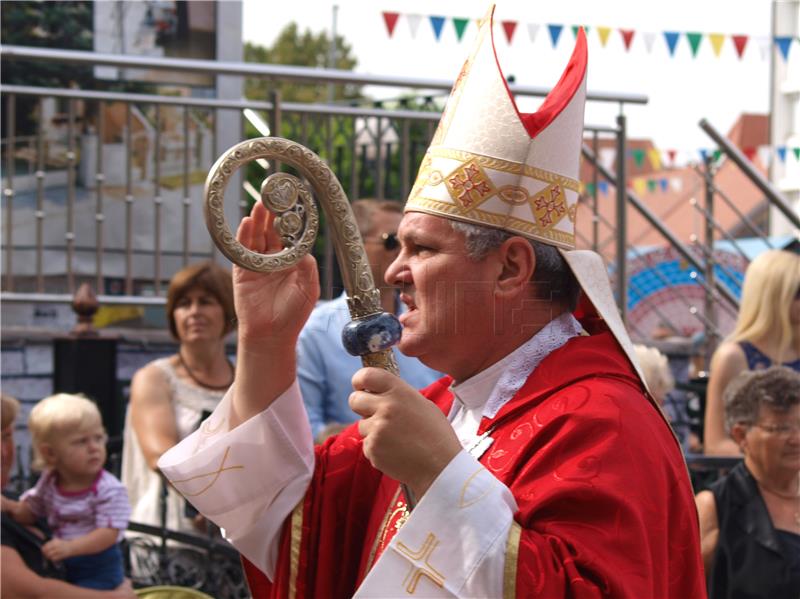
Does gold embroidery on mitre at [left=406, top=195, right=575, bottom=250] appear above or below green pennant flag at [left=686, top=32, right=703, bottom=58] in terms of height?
below

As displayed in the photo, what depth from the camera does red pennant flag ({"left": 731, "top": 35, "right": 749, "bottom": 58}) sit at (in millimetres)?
8875

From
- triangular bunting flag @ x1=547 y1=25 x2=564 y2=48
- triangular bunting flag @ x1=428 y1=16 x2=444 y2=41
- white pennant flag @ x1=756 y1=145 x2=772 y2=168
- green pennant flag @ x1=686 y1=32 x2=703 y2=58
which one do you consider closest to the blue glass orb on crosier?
triangular bunting flag @ x1=428 y1=16 x2=444 y2=41

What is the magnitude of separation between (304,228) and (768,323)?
10.2 ft

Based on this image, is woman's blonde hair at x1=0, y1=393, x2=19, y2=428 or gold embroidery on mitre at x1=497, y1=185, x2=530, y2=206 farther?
woman's blonde hair at x1=0, y1=393, x2=19, y2=428

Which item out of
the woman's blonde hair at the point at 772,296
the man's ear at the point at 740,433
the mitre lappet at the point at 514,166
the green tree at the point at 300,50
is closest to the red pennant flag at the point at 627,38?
the woman's blonde hair at the point at 772,296

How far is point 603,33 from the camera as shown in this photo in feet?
27.3

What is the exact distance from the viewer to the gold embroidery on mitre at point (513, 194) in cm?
235

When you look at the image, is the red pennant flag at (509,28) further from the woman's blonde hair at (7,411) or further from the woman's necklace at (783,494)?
the woman's blonde hair at (7,411)

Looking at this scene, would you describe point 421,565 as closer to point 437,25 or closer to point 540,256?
point 540,256

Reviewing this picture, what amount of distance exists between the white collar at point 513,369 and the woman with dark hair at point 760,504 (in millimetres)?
1671

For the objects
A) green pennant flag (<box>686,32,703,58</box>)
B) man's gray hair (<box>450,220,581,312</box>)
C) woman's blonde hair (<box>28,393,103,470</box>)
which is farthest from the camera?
green pennant flag (<box>686,32,703,58</box>)

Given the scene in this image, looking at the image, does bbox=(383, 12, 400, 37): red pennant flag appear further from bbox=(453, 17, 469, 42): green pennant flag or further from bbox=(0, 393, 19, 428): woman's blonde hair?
bbox=(0, 393, 19, 428): woman's blonde hair

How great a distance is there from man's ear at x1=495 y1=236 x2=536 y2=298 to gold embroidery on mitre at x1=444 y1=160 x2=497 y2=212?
0.10 m

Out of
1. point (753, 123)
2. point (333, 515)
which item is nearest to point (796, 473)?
point (333, 515)
